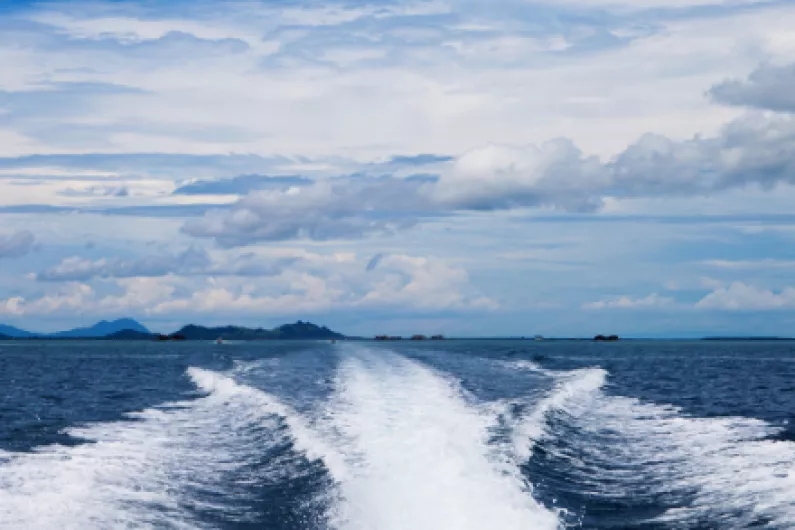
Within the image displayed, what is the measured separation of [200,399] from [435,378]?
45.7ft

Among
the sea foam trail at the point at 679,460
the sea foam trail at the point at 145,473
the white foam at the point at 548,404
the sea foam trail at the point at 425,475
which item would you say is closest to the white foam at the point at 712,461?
Result: the sea foam trail at the point at 679,460

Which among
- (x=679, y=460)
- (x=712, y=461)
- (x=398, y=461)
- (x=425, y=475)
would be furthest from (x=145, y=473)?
(x=712, y=461)

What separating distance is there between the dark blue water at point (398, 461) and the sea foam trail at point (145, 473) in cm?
6

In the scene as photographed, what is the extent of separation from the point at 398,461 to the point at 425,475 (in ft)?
7.09

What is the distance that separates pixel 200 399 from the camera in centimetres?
3969

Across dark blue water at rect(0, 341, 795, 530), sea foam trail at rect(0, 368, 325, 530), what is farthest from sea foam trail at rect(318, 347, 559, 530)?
sea foam trail at rect(0, 368, 325, 530)

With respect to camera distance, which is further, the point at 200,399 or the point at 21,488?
the point at 200,399

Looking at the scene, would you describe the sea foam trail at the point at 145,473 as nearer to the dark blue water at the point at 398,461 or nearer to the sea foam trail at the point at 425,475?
the dark blue water at the point at 398,461

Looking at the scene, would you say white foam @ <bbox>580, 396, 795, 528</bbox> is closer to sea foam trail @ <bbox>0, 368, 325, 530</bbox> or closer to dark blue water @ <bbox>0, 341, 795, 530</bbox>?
dark blue water @ <bbox>0, 341, 795, 530</bbox>

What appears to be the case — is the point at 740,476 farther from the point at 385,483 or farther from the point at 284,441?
the point at 284,441

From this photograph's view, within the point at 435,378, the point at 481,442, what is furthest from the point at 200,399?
the point at 481,442

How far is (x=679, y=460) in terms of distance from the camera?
22125 mm

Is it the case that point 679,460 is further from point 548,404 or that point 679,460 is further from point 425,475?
point 548,404

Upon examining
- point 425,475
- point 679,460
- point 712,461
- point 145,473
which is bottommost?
point 145,473
